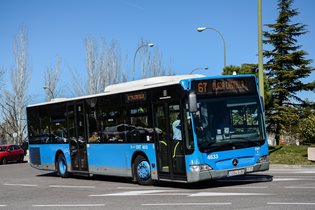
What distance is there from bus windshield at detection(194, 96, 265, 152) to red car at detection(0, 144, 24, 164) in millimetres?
27657

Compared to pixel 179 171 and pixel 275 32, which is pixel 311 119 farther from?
pixel 275 32

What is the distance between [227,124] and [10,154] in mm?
28136

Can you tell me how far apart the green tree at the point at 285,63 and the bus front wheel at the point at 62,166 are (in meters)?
30.3

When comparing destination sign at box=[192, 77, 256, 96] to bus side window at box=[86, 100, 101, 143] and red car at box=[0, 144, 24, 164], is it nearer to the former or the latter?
bus side window at box=[86, 100, 101, 143]

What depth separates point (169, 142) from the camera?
13.8 meters

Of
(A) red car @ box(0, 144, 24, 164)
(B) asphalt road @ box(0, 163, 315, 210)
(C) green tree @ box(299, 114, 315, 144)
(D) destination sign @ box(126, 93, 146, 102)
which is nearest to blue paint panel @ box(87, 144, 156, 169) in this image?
(B) asphalt road @ box(0, 163, 315, 210)

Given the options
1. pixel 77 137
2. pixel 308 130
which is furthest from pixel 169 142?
pixel 308 130

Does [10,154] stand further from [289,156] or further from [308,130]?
[308,130]

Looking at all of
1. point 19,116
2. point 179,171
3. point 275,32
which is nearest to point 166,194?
point 179,171

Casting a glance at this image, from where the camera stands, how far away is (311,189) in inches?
471

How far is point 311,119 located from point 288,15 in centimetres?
2873

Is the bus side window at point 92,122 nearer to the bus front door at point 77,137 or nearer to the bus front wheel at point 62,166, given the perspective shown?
the bus front door at point 77,137

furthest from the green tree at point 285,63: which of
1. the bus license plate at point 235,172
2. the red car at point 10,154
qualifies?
the bus license plate at point 235,172

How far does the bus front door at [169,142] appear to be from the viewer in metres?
13.4
